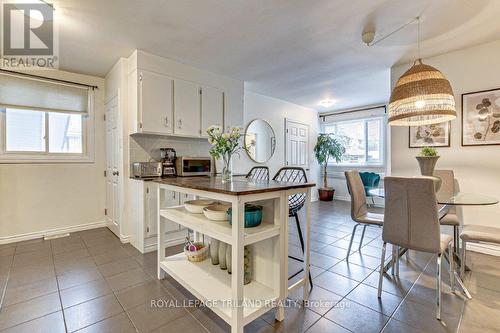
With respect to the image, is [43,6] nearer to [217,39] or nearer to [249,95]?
[217,39]

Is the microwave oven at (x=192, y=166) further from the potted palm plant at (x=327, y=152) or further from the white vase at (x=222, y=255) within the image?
the potted palm plant at (x=327, y=152)

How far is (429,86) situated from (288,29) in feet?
4.72

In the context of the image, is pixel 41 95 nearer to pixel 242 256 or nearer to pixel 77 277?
pixel 77 277

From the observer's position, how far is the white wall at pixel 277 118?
4.71 m

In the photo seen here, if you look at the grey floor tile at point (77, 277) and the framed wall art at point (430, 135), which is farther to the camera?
the framed wall art at point (430, 135)

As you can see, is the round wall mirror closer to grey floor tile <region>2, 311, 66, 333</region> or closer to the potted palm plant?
the potted palm plant

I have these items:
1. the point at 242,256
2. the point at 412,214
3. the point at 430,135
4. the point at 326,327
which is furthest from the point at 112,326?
the point at 430,135

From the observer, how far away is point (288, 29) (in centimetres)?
238

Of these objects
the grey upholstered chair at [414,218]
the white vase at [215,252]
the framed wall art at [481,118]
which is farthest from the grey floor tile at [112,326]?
the framed wall art at [481,118]

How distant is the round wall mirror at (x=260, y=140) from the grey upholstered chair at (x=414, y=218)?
10.3ft

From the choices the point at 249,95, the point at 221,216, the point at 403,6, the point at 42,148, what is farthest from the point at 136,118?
the point at 403,6

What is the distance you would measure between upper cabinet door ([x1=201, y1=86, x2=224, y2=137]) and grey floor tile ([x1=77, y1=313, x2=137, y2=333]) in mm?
2415

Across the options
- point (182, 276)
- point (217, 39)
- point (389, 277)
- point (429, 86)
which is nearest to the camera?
point (182, 276)

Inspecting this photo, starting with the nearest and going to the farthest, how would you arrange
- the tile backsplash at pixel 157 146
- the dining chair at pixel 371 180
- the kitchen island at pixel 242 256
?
the kitchen island at pixel 242 256 → the tile backsplash at pixel 157 146 → the dining chair at pixel 371 180
